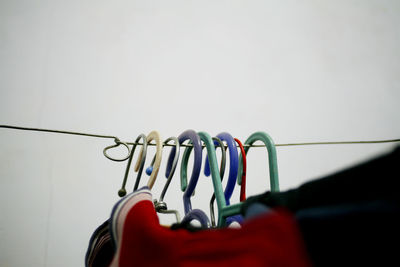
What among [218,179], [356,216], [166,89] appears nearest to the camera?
[356,216]

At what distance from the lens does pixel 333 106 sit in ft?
3.19

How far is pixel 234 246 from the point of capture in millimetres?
113

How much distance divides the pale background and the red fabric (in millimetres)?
530

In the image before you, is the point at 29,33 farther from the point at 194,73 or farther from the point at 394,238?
the point at 394,238

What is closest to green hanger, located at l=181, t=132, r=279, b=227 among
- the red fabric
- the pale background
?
the red fabric

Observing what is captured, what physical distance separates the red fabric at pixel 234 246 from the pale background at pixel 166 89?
0.53 metres

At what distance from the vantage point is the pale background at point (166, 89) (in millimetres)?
571

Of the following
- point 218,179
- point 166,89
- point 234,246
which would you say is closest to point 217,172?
point 218,179

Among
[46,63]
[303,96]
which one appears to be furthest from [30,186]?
[303,96]

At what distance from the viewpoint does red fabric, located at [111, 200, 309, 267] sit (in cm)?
10

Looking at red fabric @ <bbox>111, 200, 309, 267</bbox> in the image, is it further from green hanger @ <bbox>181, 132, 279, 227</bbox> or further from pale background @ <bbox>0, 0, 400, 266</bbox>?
pale background @ <bbox>0, 0, 400, 266</bbox>

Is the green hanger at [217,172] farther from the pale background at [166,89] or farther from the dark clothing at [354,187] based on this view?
the pale background at [166,89]

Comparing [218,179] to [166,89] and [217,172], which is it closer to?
[217,172]

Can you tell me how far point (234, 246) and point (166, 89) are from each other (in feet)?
2.41
